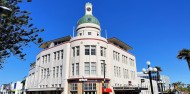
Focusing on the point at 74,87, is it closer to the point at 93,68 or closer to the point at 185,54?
the point at 93,68

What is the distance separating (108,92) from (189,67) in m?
17.1

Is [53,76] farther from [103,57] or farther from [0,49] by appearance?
[0,49]

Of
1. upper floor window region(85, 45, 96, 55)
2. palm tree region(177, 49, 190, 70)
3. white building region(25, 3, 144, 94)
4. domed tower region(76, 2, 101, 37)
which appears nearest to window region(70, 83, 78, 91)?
white building region(25, 3, 144, 94)

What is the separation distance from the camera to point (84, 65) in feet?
126

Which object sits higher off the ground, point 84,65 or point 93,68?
point 84,65

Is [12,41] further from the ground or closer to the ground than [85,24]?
closer to the ground

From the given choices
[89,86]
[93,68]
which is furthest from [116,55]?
[89,86]

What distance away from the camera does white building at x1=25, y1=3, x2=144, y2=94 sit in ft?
124

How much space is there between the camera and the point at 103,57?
40125mm

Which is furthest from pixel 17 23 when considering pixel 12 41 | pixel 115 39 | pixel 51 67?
pixel 115 39

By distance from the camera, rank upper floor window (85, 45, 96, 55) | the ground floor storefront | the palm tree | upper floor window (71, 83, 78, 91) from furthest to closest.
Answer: the palm tree, upper floor window (85, 45, 96, 55), upper floor window (71, 83, 78, 91), the ground floor storefront

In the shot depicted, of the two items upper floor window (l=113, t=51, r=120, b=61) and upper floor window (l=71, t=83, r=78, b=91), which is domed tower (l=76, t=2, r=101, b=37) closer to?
upper floor window (l=113, t=51, r=120, b=61)

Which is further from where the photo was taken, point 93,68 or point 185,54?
point 185,54

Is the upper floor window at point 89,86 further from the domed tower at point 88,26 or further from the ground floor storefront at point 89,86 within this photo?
the domed tower at point 88,26
